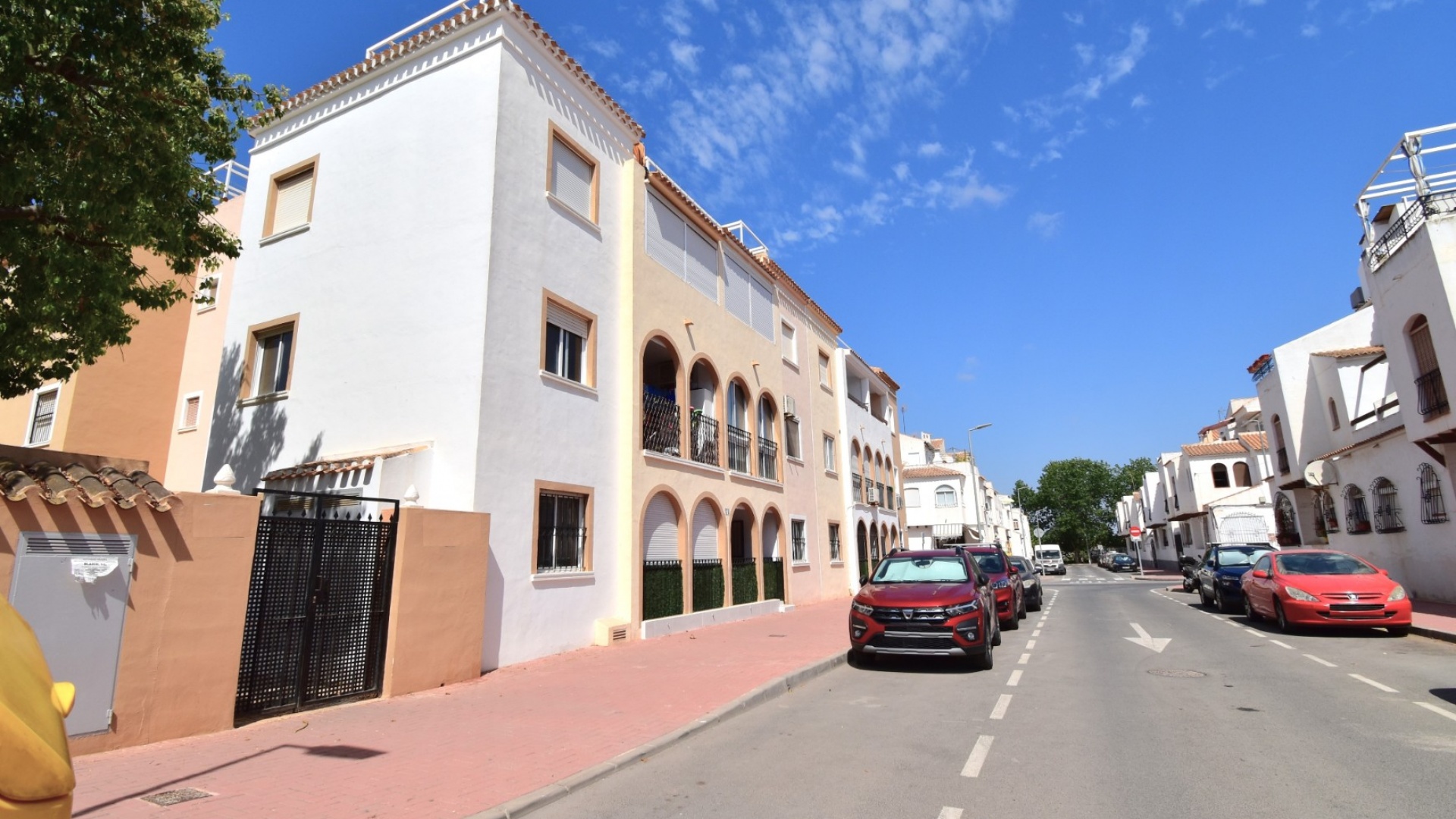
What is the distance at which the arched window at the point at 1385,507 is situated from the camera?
18.6 meters

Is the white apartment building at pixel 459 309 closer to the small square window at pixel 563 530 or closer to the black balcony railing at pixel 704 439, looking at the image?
the small square window at pixel 563 530

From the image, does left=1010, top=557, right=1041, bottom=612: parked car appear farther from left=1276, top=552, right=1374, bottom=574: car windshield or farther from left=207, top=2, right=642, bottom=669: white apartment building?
left=207, top=2, right=642, bottom=669: white apartment building

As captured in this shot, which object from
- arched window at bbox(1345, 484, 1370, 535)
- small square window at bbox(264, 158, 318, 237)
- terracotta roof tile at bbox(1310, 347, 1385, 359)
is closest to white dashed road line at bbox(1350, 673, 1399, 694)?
arched window at bbox(1345, 484, 1370, 535)

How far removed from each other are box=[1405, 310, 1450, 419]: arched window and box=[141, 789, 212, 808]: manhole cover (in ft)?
69.6

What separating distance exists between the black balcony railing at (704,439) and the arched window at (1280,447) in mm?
21927

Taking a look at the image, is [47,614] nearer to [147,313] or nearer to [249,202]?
[249,202]

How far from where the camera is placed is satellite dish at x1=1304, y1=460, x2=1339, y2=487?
22.0 meters

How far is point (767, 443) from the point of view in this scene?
71.3 ft

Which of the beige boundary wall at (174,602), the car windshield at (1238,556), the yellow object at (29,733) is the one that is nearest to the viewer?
the yellow object at (29,733)

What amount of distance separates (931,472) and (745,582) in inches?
1422

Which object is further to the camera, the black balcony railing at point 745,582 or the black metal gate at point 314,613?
the black balcony railing at point 745,582

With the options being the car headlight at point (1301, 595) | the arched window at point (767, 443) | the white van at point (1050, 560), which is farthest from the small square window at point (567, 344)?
the white van at point (1050, 560)

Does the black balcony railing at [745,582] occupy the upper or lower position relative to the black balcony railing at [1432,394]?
lower

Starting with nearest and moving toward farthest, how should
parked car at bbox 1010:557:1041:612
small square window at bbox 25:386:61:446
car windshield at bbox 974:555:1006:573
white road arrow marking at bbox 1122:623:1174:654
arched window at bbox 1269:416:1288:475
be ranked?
1. white road arrow marking at bbox 1122:623:1174:654
2. small square window at bbox 25:386:61:446
3. car windshield at bbox 974:555:1006:573
4. parked car at bbox 1010:557:1041:612
5. arched window at bbox 1269:416:1288:475
